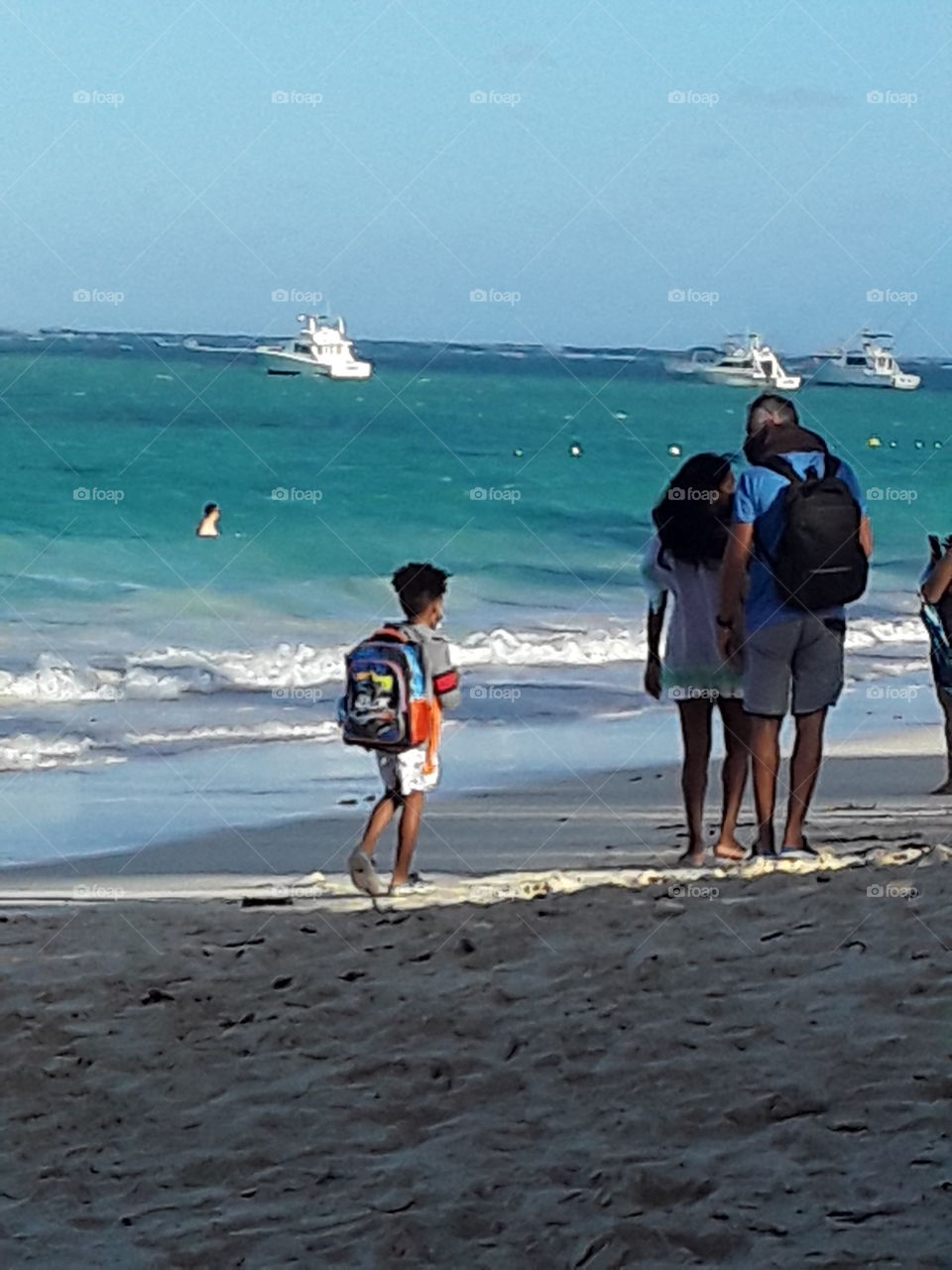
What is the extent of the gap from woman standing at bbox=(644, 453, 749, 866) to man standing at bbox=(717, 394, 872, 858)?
0.40ft

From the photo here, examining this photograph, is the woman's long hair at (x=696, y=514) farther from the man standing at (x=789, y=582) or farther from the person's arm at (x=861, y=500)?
the person's arm at (x=861, y=500)

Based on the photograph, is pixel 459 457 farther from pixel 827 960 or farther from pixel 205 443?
pixel 827 960

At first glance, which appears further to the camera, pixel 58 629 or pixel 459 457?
pixel 459 457

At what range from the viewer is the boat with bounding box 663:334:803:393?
3031 cm

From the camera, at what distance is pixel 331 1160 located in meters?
3.93

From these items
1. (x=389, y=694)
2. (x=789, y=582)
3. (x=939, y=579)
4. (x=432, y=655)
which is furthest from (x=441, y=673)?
(x=939, y=579)

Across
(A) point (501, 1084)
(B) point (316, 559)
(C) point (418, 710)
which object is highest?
(B) point (316, 559)

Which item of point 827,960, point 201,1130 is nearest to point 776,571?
point 827,960

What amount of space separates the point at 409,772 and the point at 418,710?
0.73ft

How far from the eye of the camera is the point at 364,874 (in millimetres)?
6492

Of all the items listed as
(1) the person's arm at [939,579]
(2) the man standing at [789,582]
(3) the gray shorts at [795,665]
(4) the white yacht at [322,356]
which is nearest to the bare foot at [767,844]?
(2) the man standing at [789,582]

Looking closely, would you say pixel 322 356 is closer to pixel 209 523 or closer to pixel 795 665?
pixel 209 523

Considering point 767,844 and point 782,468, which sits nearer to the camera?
point 782,468

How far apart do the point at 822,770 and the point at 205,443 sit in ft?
68.0
